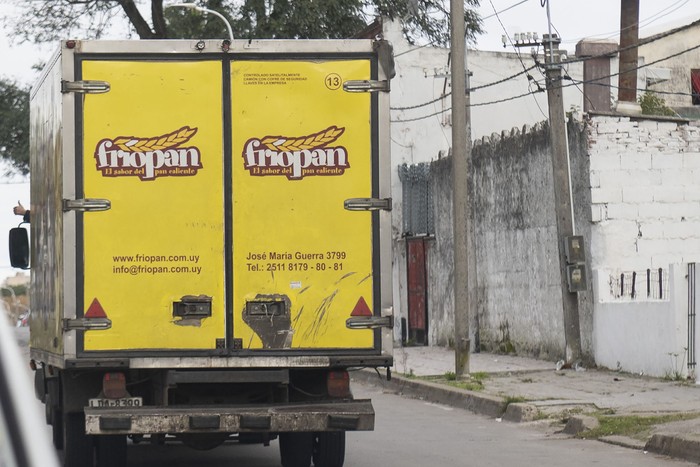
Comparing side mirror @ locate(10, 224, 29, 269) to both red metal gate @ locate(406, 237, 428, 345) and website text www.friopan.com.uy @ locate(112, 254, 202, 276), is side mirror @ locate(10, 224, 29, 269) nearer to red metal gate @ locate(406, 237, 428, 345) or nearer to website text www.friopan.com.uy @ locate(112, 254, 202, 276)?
website text www.friopan.com.uy @ locate(112, 254, 202, 276)

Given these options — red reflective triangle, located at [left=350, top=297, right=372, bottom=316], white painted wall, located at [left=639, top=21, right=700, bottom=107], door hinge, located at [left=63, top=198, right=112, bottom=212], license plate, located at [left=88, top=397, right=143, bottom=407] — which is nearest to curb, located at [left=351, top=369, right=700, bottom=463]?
red reflective triangle, located at [left=350, top=297, right=372, bottom=316]

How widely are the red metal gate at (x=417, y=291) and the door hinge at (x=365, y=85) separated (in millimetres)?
20545

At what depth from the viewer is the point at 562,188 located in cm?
2030

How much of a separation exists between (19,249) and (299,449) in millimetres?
3503

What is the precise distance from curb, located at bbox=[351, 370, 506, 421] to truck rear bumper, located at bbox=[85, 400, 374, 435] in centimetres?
523

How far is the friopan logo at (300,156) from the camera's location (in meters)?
9.76

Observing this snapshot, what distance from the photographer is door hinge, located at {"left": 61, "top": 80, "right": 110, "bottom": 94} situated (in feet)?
31.1

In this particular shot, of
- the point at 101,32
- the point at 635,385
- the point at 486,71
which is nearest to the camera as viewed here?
the point at 635,385

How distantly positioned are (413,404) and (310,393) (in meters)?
8.08

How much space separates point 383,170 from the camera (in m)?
9.77

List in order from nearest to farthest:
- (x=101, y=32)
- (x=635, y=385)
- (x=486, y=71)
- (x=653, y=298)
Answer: (x=635, y=385)
(x=653, y=298)
(x=486, y=71)
(x=101, y=32)

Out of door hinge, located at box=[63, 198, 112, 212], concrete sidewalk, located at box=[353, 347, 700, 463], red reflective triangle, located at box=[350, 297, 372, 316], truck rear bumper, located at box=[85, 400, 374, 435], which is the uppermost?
door hinge, located at box=[63, 198, 112, 212]

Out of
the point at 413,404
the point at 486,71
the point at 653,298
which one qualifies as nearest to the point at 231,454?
the point at 413,404

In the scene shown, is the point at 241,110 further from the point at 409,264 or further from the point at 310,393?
the point at 409,264
